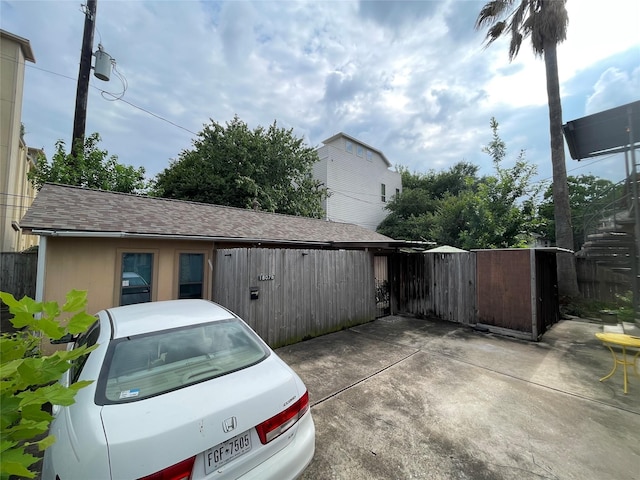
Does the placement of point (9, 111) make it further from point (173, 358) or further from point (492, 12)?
point (492, 12)

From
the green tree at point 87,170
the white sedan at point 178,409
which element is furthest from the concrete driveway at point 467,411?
the green tree at point 87,170

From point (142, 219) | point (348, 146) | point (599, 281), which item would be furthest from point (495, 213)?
point (142, 219)

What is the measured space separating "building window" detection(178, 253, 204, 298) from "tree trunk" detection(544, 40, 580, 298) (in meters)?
12.8

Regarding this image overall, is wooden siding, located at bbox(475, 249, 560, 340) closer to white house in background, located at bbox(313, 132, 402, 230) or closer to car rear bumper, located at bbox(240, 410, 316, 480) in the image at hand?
car rear bumper, located at bbox(240, 410, 316, 480)

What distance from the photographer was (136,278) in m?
5.76

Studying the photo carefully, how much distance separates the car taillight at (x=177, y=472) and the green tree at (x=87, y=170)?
13392 millimetres

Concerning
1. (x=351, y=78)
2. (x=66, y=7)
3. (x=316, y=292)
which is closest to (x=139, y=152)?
(x=66, y=7)

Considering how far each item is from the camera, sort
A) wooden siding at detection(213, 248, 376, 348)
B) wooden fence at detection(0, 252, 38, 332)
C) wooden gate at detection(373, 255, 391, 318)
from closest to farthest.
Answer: wooden siding at detection(213, 248, 376, 348)
wooden gate at detection(373, 255, 391, 318)
wooden fence at detection(0, 252, 38, 332)

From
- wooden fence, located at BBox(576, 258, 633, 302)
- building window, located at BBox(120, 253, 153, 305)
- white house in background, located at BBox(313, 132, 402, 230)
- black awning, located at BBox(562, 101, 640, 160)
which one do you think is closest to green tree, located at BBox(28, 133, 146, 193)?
building window, located at BBox(120, 253, 153, 305)

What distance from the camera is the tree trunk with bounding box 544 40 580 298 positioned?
9914mm

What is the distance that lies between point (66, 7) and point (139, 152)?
593 centimetres

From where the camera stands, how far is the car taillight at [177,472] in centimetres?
142

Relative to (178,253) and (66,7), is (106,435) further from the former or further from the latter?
(66,7)

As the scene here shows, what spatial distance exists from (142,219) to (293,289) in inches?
154
